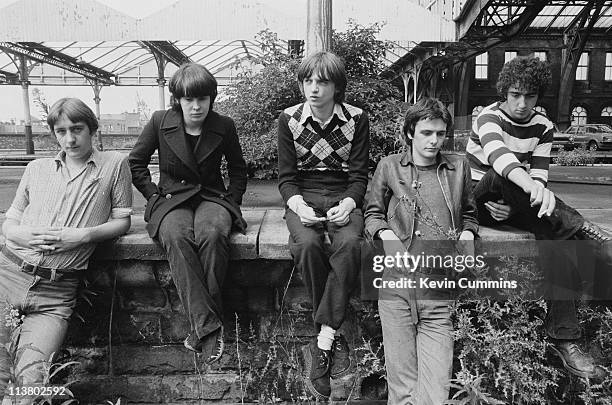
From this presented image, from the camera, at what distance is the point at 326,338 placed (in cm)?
230

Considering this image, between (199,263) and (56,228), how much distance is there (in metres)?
0.70

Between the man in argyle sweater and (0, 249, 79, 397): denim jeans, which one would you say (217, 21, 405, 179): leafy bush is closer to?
the man in argyle sweater

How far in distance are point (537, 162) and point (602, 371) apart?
1080mm

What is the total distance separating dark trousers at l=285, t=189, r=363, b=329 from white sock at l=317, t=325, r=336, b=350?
0.09ft

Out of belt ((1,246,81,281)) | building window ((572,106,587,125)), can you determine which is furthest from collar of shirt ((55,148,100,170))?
building window ((572,106,587,125))

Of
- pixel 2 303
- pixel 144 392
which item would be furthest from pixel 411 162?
pixel 2 303

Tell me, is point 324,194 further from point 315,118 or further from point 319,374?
point 319,374

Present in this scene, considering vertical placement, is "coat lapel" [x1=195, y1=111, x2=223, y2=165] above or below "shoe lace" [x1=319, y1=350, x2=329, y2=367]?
above

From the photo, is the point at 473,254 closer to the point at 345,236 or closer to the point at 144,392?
the point at 345,236

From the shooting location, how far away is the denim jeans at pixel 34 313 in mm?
2273

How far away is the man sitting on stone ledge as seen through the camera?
2355 mm

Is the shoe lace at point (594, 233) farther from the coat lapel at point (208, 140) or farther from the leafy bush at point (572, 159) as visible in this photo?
the leafy bush at point (572, 159)

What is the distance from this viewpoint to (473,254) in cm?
241

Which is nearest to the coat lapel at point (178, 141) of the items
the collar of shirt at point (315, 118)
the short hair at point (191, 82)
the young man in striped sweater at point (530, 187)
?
the short hair at point (191, 82)
